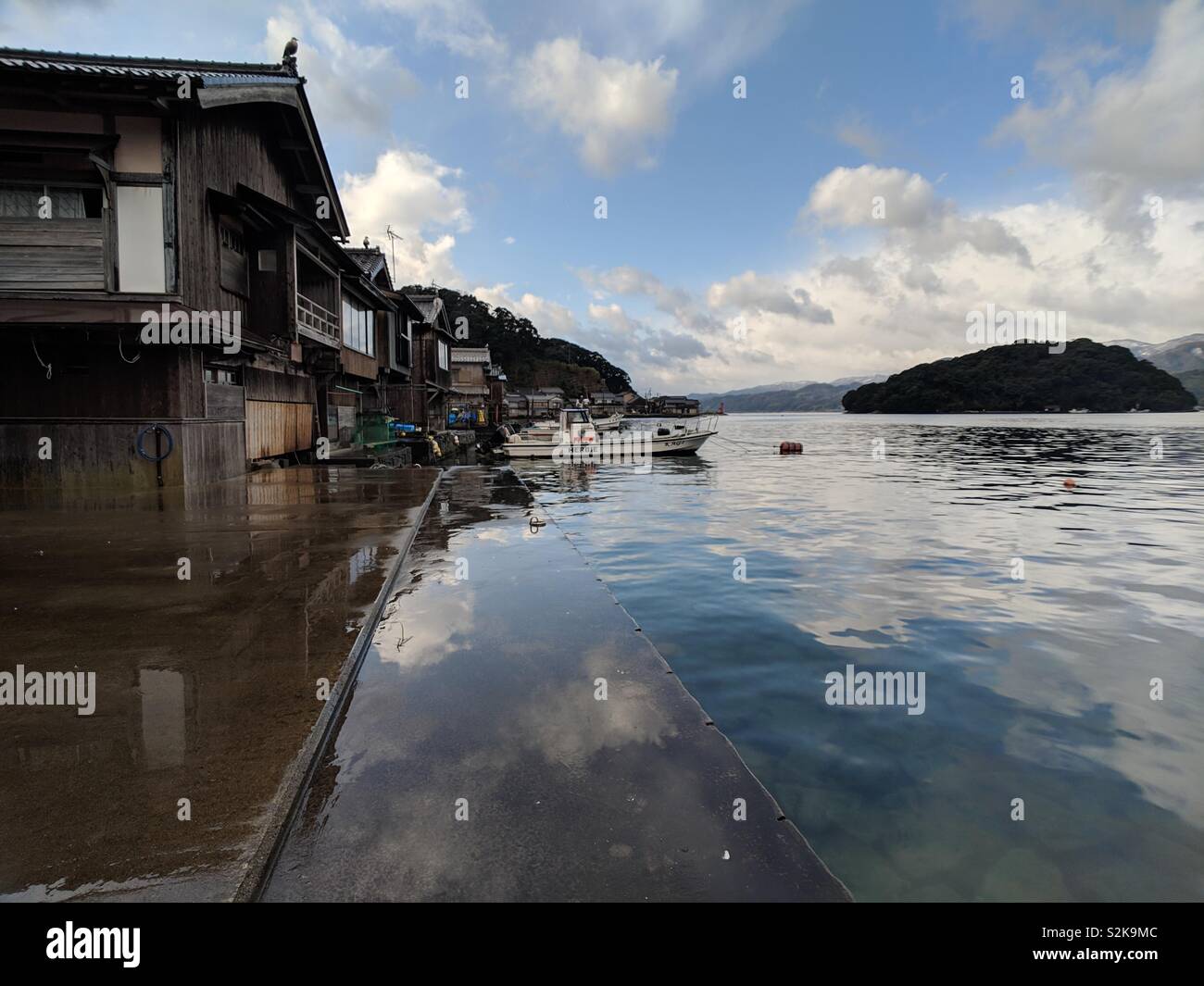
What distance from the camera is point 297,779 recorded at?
3436 mm

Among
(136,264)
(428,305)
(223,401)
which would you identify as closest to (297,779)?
(136,264)

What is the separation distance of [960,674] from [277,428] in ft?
63.5

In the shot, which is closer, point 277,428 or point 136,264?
point 136,264

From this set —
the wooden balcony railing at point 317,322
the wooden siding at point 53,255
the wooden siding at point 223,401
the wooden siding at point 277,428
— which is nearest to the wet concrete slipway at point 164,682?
the wooden siding at point 53,255

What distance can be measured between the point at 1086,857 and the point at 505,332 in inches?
4572

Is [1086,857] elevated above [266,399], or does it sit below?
below

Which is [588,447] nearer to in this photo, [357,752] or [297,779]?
[357,752]

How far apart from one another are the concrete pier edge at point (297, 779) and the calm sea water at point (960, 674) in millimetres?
3081

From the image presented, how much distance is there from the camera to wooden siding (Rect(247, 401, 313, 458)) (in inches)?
728

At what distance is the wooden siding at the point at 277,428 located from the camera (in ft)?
60.6

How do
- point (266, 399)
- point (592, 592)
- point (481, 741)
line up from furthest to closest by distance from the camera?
1. point (266, 399)
2. point (592, 592)
3. point (481, 741)

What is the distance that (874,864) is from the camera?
4242 mm
